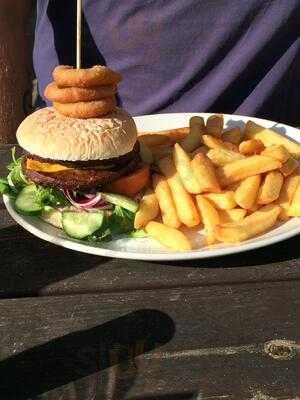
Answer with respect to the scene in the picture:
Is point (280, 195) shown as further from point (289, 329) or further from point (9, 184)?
point (9, 184)

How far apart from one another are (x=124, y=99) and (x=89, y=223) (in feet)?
4.98

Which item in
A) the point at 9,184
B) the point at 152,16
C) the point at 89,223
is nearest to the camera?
the point at 89,223

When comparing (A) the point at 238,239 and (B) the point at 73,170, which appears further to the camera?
(B) the point at 73,170

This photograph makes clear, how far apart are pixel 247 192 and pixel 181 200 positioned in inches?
8.6

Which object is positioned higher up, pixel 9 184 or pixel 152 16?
pixel 152 16

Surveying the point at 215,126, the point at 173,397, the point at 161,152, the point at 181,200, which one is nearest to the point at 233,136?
the point at 215,126

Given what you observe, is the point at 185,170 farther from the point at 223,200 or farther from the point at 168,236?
the point at 168,236

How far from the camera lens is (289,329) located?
4.74 feet

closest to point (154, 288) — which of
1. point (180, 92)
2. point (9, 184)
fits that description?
point (9, 184)

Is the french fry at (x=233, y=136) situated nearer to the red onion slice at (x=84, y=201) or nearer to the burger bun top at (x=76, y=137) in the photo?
the burger bun top at (x=76, y=137)

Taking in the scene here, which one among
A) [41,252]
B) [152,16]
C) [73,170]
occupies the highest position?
[152,16]

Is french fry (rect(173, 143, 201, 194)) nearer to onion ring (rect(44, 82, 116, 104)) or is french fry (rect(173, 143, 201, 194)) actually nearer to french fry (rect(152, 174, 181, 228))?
french fry (rect(152, 174, 181, 228))

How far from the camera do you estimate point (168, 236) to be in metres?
1.82

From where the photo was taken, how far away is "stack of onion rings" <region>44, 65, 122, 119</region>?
1943 millimetres
